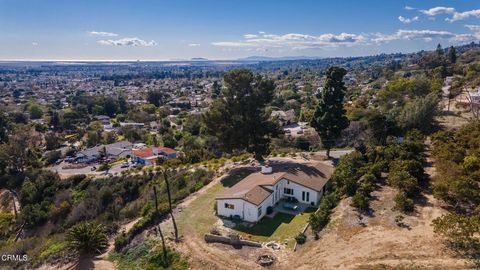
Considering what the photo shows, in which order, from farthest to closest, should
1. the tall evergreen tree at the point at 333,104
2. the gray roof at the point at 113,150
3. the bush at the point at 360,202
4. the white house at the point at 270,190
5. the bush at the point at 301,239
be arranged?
1. the gray roof at the point at 113,150
2. the tall evergreen tree at the point at 333,104
3. the white house at the point at 270,190
4. the bush at the point at 360,202
5. the bush at the point at 301,239

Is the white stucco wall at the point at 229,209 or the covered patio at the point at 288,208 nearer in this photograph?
the white stucco wall at the point at 229,209

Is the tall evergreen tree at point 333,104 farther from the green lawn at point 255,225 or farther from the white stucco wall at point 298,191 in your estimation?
the green lawn at point 255,225

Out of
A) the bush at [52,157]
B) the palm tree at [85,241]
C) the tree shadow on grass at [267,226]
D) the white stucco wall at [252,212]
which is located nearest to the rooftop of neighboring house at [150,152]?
the bush at [52,157]

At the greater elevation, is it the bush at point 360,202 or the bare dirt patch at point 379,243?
the bush at point 360,202

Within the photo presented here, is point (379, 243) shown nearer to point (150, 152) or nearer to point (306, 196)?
point (306, 196)

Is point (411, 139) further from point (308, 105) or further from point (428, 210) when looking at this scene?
point (308, 105)

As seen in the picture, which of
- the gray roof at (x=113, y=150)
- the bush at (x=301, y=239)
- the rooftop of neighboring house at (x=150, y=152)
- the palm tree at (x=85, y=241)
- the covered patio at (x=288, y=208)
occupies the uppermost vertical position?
the bush at (x=301, y=239)

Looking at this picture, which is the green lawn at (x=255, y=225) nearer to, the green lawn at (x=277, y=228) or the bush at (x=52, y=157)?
the green lawn at (x=277, y=228)

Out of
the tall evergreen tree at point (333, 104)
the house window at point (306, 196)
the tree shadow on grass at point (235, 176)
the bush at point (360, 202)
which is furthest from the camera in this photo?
the tall evergreen tree at point (333, 104)
